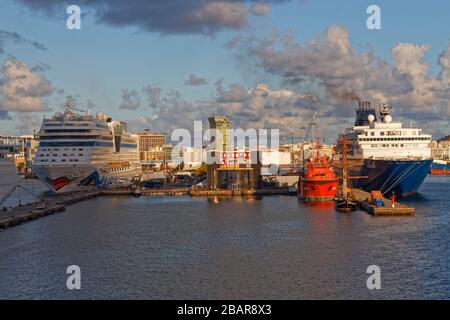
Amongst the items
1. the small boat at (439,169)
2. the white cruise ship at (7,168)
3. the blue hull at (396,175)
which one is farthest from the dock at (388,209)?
the small boat at (439,169)

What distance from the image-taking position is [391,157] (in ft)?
252

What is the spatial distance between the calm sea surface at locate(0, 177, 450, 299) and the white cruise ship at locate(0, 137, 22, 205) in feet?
15.9

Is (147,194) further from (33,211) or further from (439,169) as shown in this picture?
(439,169)

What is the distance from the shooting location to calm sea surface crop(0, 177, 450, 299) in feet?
100

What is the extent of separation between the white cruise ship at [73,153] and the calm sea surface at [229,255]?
2518 centimetres

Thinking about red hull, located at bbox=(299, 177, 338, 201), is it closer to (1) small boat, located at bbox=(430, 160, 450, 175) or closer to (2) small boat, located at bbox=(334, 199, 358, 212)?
(2) small boat, located at bbox=(334, 199, 358, 212)

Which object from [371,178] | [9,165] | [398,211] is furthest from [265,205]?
[9,165]

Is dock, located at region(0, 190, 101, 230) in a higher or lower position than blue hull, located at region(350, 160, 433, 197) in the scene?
lower

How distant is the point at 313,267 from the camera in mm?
35031

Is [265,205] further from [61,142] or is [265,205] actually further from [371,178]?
[61,142]

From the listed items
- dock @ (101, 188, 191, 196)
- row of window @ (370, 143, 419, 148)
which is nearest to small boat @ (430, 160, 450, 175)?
dock @ (101, 188, 191, 196)

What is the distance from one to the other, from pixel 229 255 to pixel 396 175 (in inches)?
1526

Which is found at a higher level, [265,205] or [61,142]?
[61,142]
